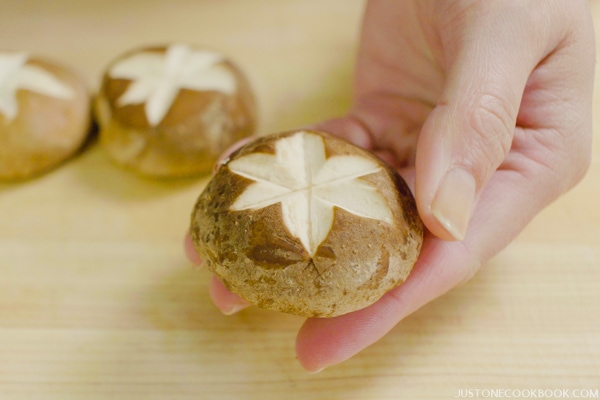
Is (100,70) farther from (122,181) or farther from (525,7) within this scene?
(525,7)

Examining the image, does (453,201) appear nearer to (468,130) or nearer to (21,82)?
(468,130)

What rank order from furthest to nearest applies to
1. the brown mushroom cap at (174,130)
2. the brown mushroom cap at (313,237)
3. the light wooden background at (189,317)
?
the brown mushroom cap at (174,130) < the light wooden background at (189,317) < the brown mushroom cap at (313,237)

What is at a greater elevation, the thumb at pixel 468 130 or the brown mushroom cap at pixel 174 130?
the thumb at pixel 468 130

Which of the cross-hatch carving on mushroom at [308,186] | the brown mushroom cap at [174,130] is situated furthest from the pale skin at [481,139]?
the brown mushroom cap at [174,130]

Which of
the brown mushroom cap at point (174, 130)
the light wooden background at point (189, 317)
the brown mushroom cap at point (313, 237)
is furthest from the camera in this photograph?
the brown mushroom cap at point (174, 130)

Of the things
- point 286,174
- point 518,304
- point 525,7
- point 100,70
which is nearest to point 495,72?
point 525,7

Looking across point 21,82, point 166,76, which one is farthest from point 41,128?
point 166,76

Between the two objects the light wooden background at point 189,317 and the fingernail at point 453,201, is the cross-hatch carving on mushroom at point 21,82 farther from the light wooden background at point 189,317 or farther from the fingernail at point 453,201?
the fingernail at point 453,201
